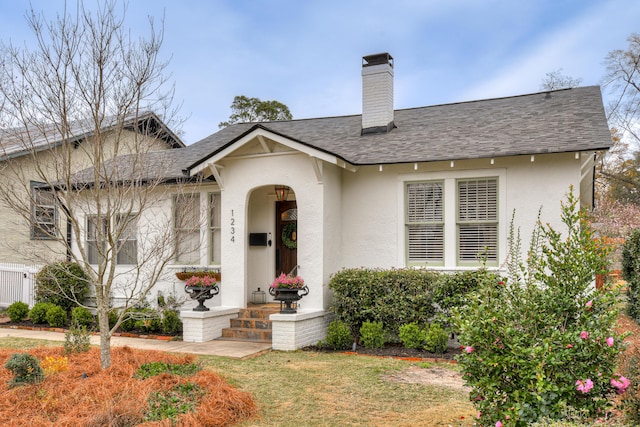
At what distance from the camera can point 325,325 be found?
10.4 meters

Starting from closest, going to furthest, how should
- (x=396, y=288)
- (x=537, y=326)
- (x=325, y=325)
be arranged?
(x=537, y=326), (x=396, y=288), (x=325, y=325)

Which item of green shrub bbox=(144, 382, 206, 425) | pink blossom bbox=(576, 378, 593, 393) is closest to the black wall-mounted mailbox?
green shrub bbox=(144, 382, 206, 425)

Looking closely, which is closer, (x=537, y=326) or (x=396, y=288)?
(x=537, y=326)

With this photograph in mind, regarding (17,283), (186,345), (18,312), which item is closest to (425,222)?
(186,345)

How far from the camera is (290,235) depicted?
12.2 m

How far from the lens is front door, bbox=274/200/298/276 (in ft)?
39.8

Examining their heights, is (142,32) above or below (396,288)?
above

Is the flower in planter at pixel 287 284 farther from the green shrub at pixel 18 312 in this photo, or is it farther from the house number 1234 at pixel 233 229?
the green shrub at pixel 18 312

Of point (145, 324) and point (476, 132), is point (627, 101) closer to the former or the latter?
point (476, 132)

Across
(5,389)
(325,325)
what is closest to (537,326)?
(5,389)

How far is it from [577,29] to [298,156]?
982 centimetres

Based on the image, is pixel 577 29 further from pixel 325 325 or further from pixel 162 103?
pixel 162 103

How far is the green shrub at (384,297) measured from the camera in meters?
9.48

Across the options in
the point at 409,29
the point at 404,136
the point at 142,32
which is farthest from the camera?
the point at 409,29
